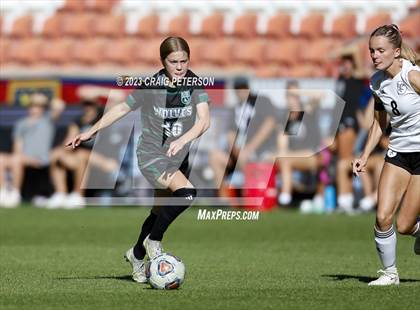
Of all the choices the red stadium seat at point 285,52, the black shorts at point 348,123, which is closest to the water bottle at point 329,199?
the black shorts at point 348,123

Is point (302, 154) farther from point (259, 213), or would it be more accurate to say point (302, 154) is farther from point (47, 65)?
point (47, 65)

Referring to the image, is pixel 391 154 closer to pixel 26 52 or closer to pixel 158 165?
pixel 158 165

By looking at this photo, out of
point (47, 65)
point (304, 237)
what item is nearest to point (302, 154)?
point (304, 237)

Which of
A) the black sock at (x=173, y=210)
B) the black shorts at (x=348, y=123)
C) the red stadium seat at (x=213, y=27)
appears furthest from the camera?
the red stadium seat at (x=213, y=27)

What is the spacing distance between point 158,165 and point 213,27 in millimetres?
14707

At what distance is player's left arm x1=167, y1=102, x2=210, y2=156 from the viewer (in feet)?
28.2

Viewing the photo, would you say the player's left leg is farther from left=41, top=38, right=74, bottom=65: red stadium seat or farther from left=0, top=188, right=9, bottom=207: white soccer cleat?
left=41, top=38, right=74, bottom=65: red stadium seat

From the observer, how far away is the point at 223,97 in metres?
19.7

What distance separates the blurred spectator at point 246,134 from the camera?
731 inches

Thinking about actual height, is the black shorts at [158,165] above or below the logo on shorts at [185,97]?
below

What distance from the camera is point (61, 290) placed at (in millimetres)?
8500

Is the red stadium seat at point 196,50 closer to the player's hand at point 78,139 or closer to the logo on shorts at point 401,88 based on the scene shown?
the player's hand at point 78,139

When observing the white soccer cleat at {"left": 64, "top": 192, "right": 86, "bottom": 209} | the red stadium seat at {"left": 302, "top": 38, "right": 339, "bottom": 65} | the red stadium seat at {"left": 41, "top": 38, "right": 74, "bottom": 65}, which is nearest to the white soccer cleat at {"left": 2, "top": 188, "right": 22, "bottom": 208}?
the white soccer cleat at {"left": 64, "top": 192, "right": 86, "bottom": 209}

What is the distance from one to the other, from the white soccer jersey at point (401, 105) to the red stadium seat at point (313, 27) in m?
14.0
